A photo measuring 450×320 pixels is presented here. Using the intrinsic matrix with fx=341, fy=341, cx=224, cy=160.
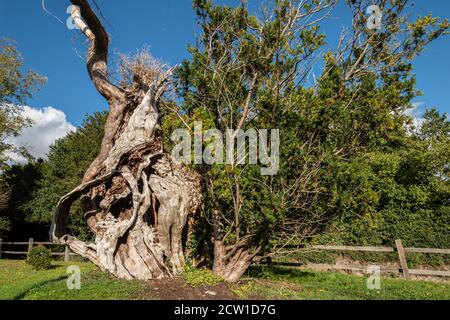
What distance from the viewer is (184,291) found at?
6754 mm

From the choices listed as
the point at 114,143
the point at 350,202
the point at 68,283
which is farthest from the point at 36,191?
the point at 350,202

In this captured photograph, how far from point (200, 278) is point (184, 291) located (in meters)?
0.71

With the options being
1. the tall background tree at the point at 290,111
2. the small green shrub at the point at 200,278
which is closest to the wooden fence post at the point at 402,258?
the tall background tree at the point at 290,111

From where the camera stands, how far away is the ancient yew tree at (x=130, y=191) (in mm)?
8000

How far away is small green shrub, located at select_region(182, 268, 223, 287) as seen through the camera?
23.7 feet

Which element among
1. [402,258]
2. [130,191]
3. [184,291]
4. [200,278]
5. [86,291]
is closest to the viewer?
[86,291]

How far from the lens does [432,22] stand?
7.55 meters

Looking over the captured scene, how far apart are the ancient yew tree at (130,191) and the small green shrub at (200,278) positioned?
0.57m

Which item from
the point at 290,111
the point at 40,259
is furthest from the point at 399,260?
the point at 40,259

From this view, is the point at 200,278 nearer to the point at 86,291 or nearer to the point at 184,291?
the point at 184,291

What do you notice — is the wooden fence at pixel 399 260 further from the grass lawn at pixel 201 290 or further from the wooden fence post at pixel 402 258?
the grass lawn at pixel 201 290
